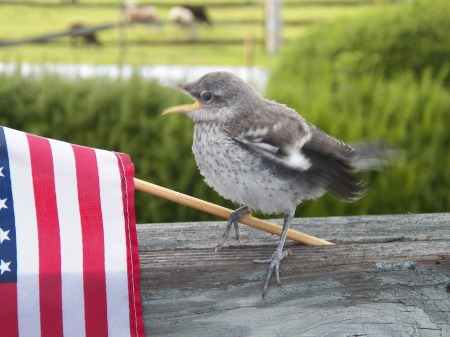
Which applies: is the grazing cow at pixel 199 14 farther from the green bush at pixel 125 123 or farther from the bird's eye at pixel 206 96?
the bird's eye at pixel 206 96

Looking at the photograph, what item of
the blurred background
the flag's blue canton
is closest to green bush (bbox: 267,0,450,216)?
the blurred background

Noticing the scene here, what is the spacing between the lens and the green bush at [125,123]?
14.7ft

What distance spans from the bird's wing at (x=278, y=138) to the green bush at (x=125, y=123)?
2528mm

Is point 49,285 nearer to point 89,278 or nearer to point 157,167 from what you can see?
point 89,278

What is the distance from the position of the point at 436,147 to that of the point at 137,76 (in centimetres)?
207

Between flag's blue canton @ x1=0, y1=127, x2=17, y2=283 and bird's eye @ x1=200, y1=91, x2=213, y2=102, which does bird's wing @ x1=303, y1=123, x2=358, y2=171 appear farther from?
flag's blue canton @ x1=0, y1=127, x2=17, y2=283

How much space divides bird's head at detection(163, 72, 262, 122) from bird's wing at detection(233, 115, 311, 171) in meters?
0.07

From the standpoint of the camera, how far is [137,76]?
514cm

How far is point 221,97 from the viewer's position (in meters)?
1.99

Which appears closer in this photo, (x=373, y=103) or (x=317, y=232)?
(x=317, y=232)

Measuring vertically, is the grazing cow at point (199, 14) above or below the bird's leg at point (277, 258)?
above

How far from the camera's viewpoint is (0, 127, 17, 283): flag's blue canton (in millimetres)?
1633

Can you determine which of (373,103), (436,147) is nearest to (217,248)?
(436,147)

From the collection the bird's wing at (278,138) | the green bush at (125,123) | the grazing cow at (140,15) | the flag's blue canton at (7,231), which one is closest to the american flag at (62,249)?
the flag's blue canton at (7,231)
